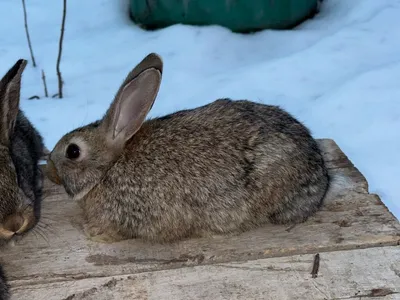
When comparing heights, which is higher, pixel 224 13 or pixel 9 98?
pixel 9 98

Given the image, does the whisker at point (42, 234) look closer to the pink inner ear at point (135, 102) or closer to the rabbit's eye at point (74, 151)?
the rabbit's eye at point (74, 151)

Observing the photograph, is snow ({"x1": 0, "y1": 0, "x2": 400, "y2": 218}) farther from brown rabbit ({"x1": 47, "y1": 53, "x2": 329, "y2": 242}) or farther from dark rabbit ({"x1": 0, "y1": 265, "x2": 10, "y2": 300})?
dark rabbit ({"x1": 0, "y1": 265, "x2": 10, "y2": 300})

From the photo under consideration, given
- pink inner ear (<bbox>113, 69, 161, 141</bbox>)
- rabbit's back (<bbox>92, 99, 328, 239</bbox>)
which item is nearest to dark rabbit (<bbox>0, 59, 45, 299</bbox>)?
rabbit's back (<bbox>92, 99, 328, 239</bbox>)

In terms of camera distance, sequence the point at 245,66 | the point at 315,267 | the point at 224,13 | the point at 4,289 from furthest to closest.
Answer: the point at 224,13 < the point at 245,66 < the point at 315,267 < the point at 4,289

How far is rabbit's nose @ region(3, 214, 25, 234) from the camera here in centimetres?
210

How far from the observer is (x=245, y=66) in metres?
4.66

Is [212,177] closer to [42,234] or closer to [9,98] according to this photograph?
[42,234]

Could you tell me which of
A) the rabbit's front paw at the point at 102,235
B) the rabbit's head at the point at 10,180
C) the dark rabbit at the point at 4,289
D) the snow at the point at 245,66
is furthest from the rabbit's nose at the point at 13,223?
the snow at the point at 245,66

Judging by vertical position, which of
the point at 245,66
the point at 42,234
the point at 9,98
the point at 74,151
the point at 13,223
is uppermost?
the point at 9,98

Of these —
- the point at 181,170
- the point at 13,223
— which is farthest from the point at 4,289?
the point at 181,170

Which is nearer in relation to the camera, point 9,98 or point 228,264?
point 228,264

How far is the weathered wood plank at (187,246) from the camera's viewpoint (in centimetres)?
218

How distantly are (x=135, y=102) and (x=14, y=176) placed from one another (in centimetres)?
47

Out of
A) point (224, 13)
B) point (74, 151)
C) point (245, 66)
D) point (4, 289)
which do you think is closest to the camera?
point (4, 289)
